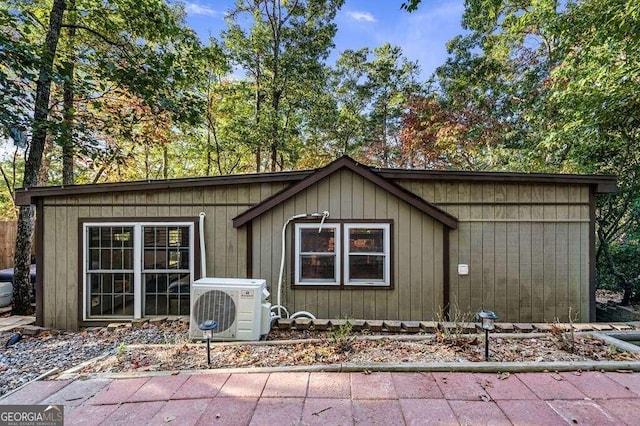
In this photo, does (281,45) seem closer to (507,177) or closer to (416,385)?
(507,177)

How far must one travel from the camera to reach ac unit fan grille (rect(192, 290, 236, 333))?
3791 mm

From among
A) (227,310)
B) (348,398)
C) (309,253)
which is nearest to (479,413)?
(348,398)

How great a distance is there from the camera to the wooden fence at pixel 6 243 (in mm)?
8914

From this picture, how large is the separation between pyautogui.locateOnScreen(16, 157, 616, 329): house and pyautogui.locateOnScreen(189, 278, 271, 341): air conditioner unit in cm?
141

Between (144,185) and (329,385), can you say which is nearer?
(329,385)

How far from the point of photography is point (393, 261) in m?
5.10

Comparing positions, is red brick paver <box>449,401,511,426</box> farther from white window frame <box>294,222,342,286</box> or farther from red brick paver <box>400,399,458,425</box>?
white window frame <box>294,222,342,286</box>

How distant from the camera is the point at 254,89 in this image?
13.2 meters

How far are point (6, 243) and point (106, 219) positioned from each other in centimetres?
657

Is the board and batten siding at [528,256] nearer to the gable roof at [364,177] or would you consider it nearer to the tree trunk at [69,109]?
the gable roof at [364,177]

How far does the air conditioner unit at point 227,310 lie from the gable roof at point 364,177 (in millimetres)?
1564

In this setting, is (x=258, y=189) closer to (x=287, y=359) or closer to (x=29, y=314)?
(x=287, y=359)

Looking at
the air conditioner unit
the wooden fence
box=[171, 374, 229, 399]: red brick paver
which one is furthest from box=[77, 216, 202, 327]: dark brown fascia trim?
the wooden fence

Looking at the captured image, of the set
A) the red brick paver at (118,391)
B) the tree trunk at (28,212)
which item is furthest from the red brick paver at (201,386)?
the tree trunk at (28,212)
